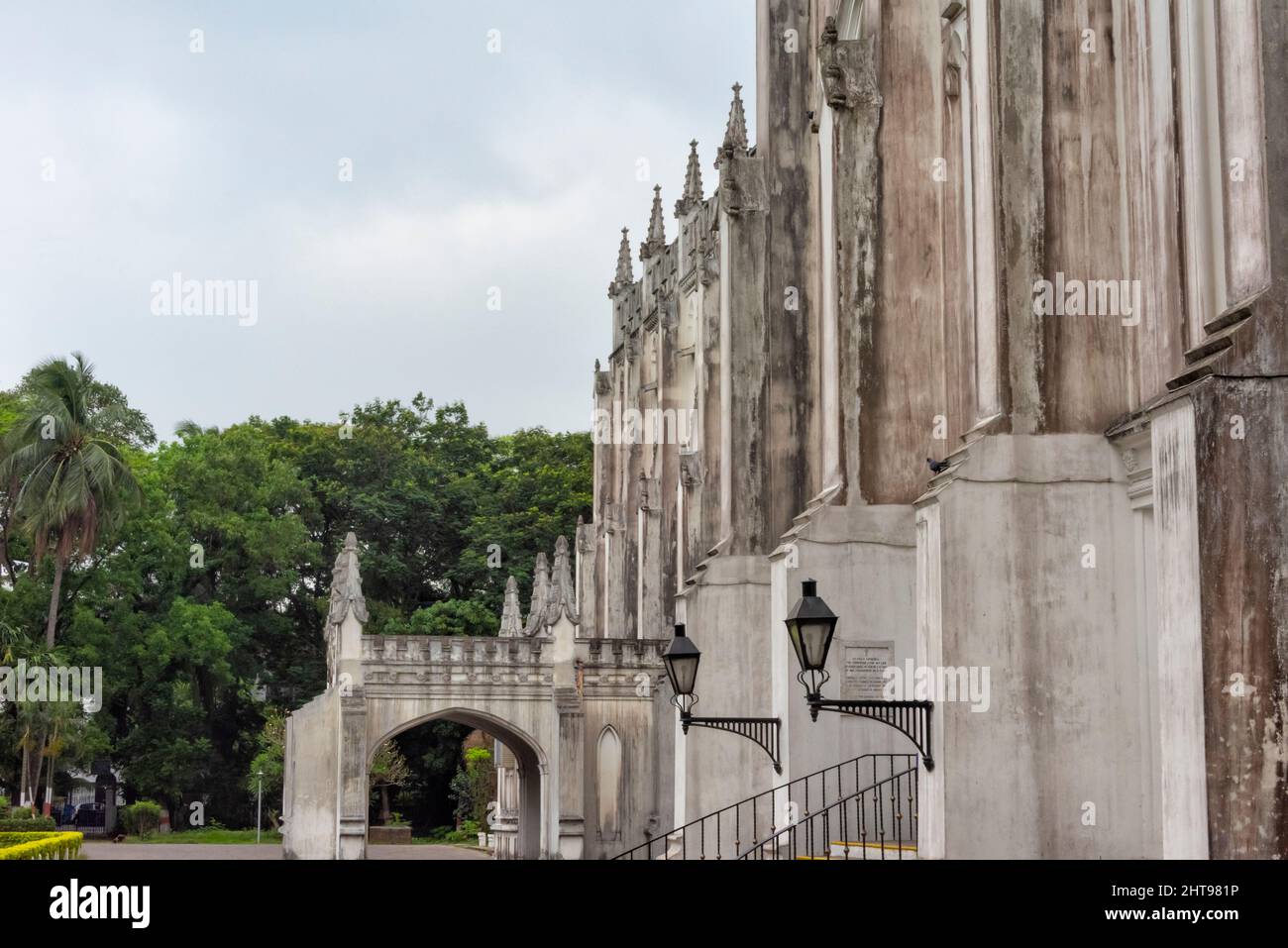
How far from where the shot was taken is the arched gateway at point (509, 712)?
3531 centimetres

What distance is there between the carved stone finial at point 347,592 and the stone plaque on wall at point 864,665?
20645 mm

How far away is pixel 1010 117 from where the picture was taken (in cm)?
1302

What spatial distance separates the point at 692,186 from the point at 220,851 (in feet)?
71.1

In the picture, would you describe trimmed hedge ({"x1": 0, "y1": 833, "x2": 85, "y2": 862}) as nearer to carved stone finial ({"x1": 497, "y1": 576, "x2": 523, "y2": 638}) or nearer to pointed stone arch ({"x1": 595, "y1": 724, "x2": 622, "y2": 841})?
pointed stone arch ({"x1": 595, "y1": 724, "x2": 622, "y2": 841})

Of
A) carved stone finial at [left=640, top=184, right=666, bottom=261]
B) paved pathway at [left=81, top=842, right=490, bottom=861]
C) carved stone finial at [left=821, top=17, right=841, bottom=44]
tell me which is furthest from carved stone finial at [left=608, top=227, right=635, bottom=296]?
carved stone finial at [left=821, top=17, right=841, bottom=44]

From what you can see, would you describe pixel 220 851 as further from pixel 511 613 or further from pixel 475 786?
pixel 475 786

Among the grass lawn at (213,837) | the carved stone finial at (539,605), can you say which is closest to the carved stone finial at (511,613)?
the carved stone finial at (539,605)

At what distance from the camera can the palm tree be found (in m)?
48.2

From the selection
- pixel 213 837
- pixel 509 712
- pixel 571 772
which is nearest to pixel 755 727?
pixel 571 772

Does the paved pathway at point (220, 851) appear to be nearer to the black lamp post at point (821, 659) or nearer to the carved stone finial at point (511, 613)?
the carved stone finial at point (511, 613)

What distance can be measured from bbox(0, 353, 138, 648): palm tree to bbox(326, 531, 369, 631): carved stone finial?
565 inches

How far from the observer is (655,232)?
5297 centimetres
